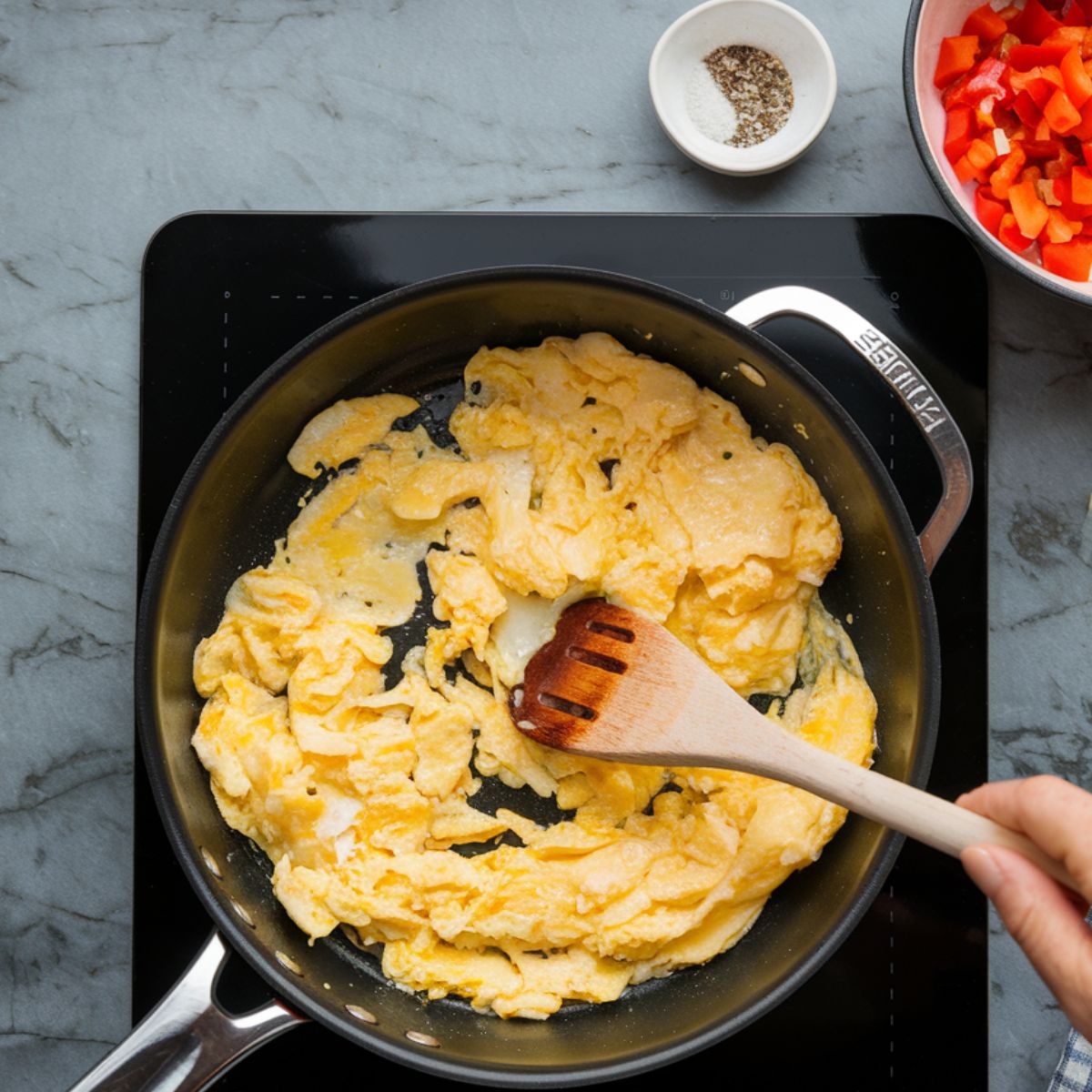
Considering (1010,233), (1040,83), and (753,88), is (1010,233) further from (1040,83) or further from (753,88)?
(753,88)

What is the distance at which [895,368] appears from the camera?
5.48 ft

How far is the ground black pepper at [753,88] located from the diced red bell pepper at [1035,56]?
13.7 inches

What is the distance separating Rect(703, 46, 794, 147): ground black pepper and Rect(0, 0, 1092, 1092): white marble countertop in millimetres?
87

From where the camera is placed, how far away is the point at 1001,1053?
1.90 metres

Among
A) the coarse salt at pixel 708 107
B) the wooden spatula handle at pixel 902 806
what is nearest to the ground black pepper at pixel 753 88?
the coarse salt at pixel 708 107

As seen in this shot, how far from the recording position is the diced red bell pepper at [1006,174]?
1773mm

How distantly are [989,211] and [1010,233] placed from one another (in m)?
0.05

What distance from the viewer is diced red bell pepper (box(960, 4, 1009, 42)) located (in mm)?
1810

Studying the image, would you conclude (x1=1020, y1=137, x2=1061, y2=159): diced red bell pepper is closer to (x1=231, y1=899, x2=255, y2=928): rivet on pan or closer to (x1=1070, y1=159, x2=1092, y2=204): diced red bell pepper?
(x1=1070, y1=159, x2=1092, y2=204): diced red bell pepper

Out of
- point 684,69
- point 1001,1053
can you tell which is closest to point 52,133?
point 684,69

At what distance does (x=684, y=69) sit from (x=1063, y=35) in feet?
1.94

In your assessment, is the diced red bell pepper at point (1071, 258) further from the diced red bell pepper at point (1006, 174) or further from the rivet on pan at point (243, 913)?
the rivet on pan at point (243, 913)

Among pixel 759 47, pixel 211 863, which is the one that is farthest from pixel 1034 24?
pixel 211 863

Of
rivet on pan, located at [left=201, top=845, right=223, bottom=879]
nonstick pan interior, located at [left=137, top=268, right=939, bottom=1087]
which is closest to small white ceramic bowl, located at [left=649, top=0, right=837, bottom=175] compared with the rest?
nonstick pan interior, located at [left=137, top=268, right=939, bottom=1087]
